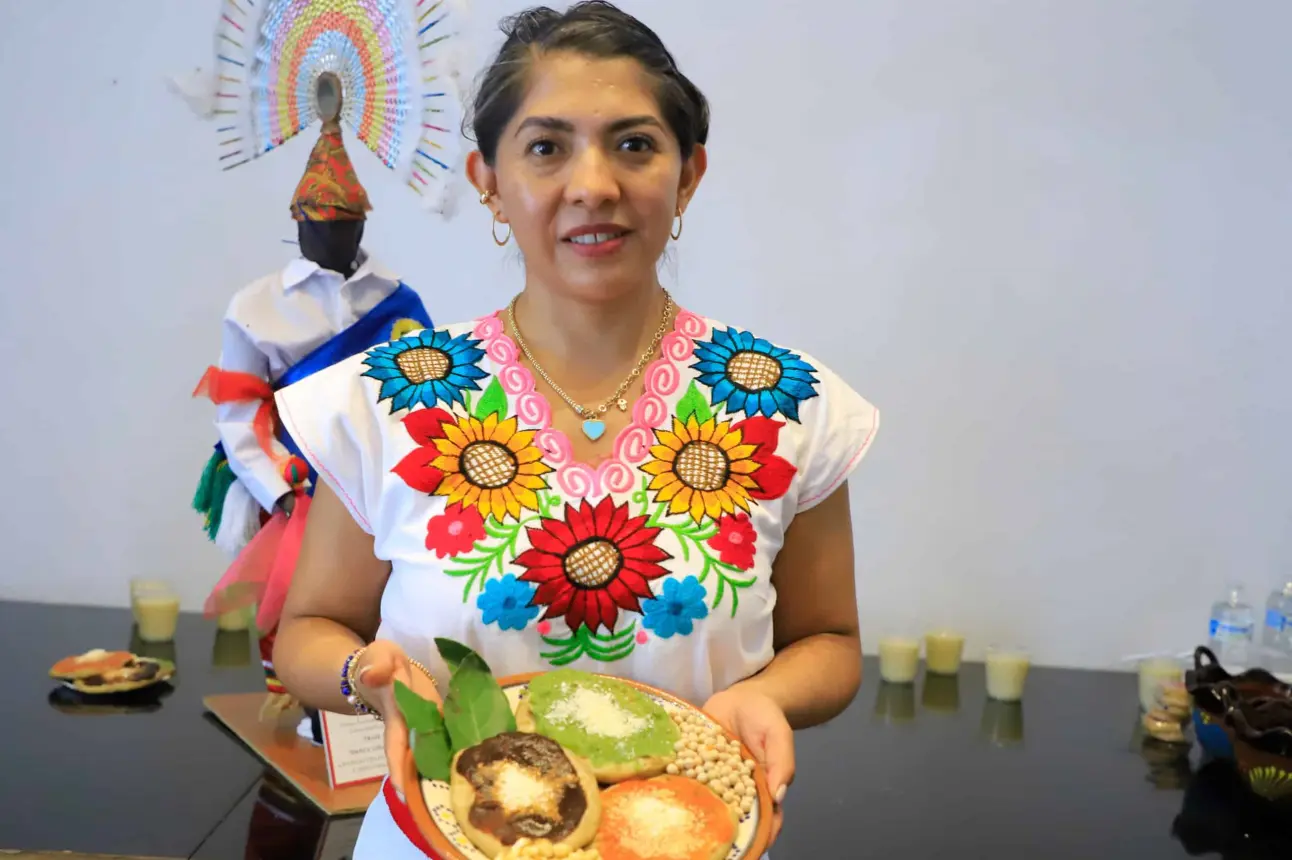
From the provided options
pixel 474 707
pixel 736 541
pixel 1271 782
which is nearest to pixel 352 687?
pixel 474 707

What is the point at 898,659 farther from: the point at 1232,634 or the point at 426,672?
the point at 426,672

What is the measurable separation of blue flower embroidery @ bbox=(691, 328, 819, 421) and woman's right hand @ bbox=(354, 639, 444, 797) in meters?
0.37

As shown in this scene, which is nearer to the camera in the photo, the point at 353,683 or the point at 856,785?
the point at 353,683

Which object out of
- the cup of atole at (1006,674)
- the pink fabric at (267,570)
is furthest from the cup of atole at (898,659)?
the pink fabric at (267,570)

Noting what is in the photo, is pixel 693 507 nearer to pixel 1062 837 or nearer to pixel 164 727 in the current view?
pixel 1062 837

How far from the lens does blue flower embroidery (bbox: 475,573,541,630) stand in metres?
0.98

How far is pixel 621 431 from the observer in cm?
107

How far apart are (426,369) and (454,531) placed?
0.58 ft

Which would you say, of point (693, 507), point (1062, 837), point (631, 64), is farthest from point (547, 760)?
point (1062, 837)

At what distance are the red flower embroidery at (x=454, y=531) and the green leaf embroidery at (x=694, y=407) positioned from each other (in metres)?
0.22

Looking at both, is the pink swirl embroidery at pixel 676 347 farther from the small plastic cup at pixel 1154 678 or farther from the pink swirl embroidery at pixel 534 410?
the small plastic cup at pixel 1154 678

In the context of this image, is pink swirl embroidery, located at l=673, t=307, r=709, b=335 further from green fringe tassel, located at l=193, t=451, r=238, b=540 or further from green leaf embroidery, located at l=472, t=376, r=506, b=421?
green fringe tassel, located at l=193, t=451, r=238, b=540

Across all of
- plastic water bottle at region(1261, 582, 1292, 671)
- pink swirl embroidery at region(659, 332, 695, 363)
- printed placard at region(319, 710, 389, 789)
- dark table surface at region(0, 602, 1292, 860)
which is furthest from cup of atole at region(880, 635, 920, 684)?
pink swirl embroidery at region(659, 332, 695, 363)

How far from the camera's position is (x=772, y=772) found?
0.88 metres
